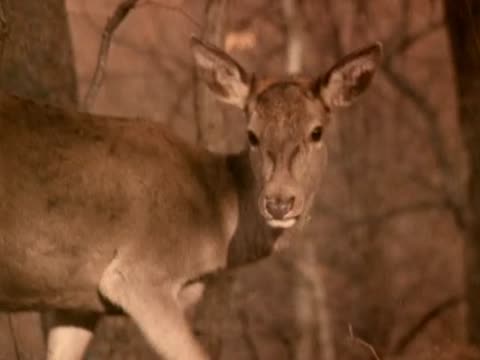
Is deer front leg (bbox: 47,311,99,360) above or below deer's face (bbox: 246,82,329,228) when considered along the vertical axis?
below

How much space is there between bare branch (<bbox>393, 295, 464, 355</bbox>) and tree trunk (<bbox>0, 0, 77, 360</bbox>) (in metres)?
2.36

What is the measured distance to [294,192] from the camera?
3.84 m

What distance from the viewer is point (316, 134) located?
4059 mm

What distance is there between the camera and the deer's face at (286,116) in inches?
151

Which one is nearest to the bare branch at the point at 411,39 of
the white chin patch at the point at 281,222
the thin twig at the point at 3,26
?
the thin twig at the point at 3,26

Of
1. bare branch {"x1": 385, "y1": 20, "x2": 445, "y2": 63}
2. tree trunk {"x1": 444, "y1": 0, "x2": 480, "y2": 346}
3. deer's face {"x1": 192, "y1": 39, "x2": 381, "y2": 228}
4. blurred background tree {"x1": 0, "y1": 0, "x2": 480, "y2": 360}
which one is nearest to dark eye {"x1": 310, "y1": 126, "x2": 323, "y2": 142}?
deer's face {"x1": 192, "y1": 39, "x2": 381, "y2": 228}

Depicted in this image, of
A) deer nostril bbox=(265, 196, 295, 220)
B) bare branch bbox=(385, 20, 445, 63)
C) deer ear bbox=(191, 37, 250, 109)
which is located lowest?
deer nostril bbox=(265, 196, 295, 220)

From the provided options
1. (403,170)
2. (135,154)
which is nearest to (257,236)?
(135,154)

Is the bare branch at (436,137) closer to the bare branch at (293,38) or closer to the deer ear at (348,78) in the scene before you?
the bare branch at (293,38)

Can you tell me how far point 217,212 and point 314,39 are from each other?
2.38m

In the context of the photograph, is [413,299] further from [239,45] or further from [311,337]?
[239,45]

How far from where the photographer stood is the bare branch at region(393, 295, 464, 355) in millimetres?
6263

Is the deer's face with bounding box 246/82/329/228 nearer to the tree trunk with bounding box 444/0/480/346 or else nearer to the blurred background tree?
the blurred background tree

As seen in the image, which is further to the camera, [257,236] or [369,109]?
[369,109]
